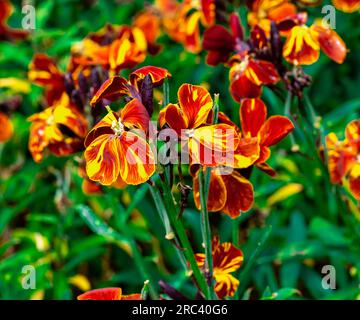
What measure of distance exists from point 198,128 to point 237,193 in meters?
0.23

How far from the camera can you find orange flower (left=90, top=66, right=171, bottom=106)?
119 cm

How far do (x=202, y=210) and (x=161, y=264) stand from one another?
97 cm

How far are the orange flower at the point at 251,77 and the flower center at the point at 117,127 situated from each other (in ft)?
1.30

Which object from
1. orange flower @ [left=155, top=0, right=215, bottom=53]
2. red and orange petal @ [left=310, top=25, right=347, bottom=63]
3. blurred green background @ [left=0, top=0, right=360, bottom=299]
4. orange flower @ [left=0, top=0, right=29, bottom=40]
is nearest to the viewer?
red and orange petal @ [left=310, top=25, right=347, bottom=63]

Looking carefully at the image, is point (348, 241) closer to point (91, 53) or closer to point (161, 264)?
point (161, 264)

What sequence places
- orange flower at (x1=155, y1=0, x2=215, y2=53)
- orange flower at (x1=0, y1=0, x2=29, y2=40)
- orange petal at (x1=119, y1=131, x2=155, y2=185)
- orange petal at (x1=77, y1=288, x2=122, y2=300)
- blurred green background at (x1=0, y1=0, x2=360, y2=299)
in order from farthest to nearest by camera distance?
1. orange flower at (x1=0, y1=0, x2=29, y2=40)
2. blurred green background at (x1=0, y1=0, x2=360, y2=299)
3. orange flower at (x1=155, y1=0, x2=215, y2=53)
4. orange petal at (x1=77, y1=288, x2=122, y2=300)
5. orange petal at (x1=119, y1=131, x2=155, y2=185)

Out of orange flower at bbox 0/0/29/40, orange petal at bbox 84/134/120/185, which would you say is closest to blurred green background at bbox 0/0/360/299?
orange flower at bbox 0/0/29/40

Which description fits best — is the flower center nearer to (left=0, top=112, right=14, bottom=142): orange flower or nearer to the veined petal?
the veined petal

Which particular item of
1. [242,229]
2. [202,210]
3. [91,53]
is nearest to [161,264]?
[242,229]

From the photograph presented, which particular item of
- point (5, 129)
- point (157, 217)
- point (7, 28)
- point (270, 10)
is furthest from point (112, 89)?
point (7, 28)

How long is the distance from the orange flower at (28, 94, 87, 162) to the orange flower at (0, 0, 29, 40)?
855mm

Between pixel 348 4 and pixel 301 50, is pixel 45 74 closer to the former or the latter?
pixel 301 50

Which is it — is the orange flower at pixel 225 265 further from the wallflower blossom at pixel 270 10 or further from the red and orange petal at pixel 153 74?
the wallflower blossom at pixel 270 10

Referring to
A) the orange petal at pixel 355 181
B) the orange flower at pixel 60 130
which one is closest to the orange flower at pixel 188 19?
the orange flower at pixel 60 130
